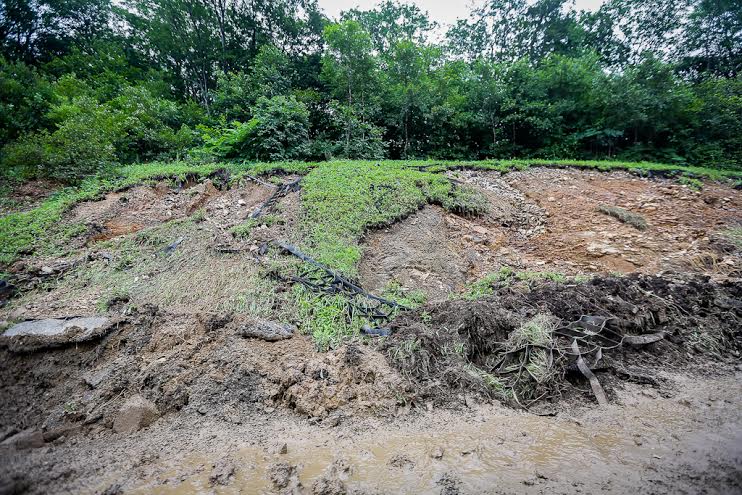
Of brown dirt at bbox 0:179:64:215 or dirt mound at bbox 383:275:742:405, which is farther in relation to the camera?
brown dirt at bbox 0:179:64:215

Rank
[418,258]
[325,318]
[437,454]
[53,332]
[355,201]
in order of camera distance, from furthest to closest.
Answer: [355,201]
[418,258]
[325,318]
[53,332]
[437,454]

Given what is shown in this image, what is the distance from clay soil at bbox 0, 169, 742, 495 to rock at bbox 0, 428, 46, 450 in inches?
0.4

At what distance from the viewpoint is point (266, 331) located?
2.99 m

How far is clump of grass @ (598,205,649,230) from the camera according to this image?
520 cm

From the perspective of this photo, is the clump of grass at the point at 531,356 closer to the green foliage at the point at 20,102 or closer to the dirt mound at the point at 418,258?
the dirt mound at the point at 418,258

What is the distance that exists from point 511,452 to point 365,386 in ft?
3.65

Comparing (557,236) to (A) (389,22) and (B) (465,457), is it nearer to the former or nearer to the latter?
(B) (465,457)

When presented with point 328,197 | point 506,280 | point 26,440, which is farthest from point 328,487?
point 328,197

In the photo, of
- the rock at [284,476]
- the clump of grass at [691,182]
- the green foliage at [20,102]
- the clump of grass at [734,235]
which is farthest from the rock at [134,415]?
the green foliage at [20,102]

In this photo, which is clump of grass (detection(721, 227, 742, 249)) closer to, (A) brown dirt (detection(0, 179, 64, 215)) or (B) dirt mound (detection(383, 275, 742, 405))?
(B) dirt mound (detection(383, 275, 742, 405))

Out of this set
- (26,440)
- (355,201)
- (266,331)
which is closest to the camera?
(26,440)

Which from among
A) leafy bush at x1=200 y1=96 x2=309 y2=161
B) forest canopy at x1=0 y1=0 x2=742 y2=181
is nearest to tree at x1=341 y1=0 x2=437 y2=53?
forest canopy at x1=0 y1=0 x2=742 y2=181

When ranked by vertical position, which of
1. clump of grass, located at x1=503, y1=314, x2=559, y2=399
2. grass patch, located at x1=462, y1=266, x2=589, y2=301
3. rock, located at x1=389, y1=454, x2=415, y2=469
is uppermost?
grass patch, located at x1=462, y1=266, x2=589, y2=301

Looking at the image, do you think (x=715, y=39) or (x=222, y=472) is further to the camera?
(x=715, y=39)
